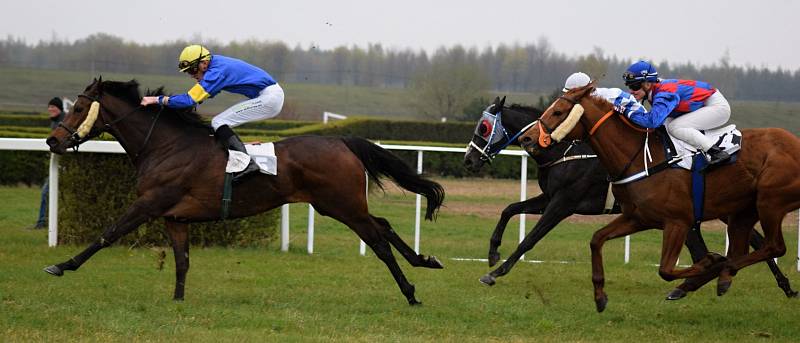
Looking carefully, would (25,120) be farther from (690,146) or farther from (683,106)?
(690,146)

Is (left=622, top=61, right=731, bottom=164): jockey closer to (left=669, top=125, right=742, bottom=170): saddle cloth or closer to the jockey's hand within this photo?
(left=669, top=125, right=742, bottom=170): saddle cloth

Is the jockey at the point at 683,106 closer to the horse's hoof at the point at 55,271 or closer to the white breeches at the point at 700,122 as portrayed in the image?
the white breeches at the point at 700,122

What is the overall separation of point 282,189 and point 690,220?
2913 mm

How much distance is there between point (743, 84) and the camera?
1973 centimetres

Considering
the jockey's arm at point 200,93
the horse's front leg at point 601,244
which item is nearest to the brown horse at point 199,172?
the jockey's arm at point 200,93

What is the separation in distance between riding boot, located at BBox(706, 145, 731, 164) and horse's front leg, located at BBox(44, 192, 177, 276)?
3813 millimetres

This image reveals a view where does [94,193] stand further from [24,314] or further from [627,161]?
[627,161]

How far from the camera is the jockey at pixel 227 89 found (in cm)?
729

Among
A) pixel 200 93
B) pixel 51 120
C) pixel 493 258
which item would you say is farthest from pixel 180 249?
pixel 51 120

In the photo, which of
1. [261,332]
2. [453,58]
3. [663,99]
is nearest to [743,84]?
[663,99]

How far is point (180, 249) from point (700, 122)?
3.85 m

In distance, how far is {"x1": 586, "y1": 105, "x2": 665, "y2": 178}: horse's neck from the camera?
6.83 meters

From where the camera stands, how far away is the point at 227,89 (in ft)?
24.7

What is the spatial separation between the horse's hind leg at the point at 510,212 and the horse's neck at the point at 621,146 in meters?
2.03
